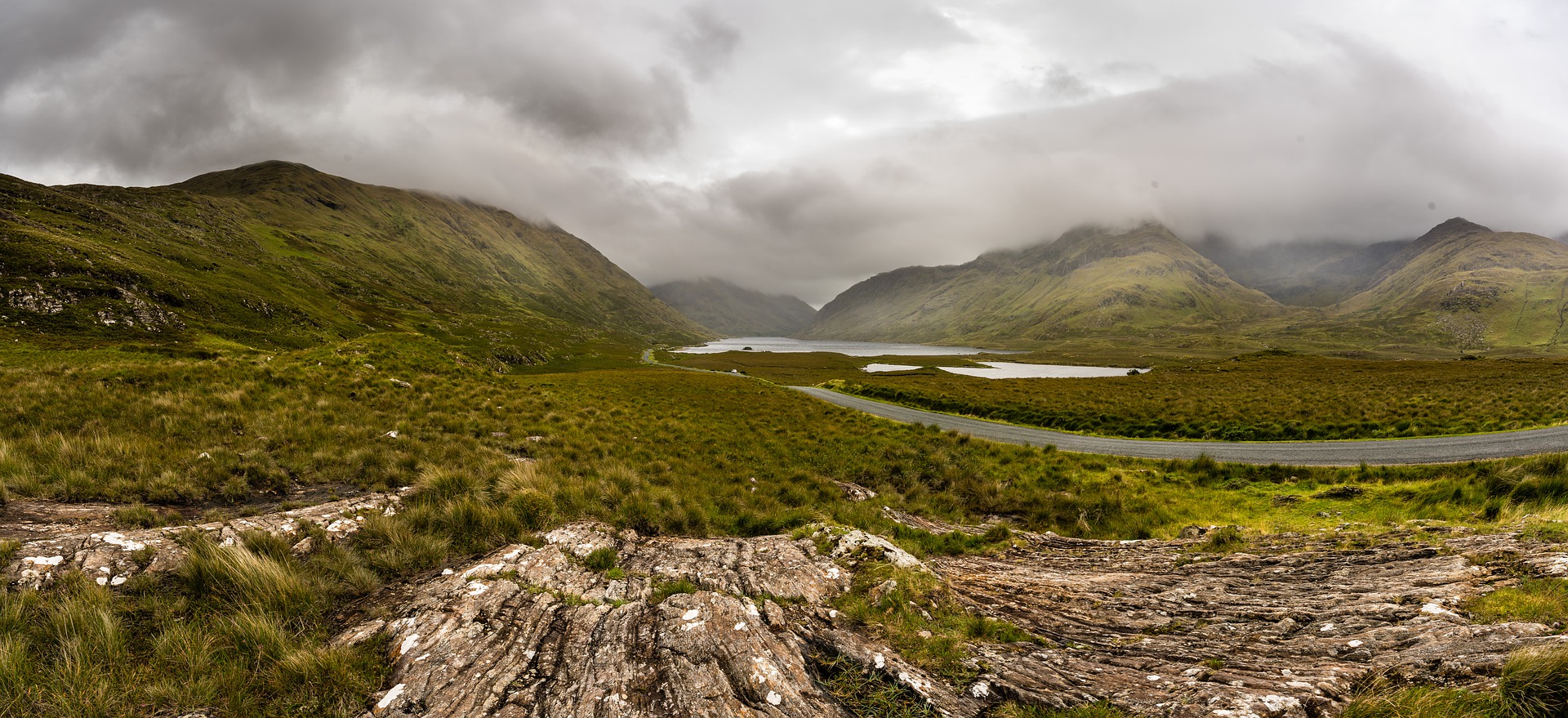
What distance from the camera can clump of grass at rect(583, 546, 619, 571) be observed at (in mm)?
7316

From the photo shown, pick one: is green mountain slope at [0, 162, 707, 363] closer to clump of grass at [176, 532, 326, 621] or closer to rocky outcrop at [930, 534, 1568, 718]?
clump of grass at [176, 532, 326, 621]

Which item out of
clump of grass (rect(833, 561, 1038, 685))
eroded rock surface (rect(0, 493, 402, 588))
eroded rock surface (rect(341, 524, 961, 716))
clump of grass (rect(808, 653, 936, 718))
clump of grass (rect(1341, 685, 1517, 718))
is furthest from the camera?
clump of grass (rect(833, 561, 1038, 685))

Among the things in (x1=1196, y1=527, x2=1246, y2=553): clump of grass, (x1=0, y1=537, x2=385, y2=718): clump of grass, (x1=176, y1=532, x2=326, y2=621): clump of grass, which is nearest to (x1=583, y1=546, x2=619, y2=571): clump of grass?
(x1=0, y1=537, x2=385, y2=718): clump of grass

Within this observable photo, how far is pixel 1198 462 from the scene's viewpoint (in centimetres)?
1817

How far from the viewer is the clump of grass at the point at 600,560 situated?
288 inches

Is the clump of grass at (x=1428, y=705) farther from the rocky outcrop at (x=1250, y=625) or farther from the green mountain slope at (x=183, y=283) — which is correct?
the green mountain slope at (x=183, y=283)

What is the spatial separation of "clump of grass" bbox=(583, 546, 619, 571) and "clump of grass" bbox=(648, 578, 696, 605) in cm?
109

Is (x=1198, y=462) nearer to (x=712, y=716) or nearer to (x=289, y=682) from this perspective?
(x=712, y=716)

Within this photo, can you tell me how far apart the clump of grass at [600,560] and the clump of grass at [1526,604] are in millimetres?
9938

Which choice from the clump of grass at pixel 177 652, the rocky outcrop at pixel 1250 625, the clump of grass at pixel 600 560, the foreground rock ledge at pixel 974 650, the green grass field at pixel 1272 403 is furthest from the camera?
the green grass field at pixel 1272 403

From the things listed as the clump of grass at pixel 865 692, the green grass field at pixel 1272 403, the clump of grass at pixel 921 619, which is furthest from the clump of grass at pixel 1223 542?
the green grass field at pixel 1272 403

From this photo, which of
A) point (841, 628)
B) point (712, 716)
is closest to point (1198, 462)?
point (841, 628)

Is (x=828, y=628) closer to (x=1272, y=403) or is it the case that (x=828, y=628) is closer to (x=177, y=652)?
(x=177, y=652)

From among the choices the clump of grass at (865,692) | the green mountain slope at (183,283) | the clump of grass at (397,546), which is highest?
the green mountain slope at (183,283)
